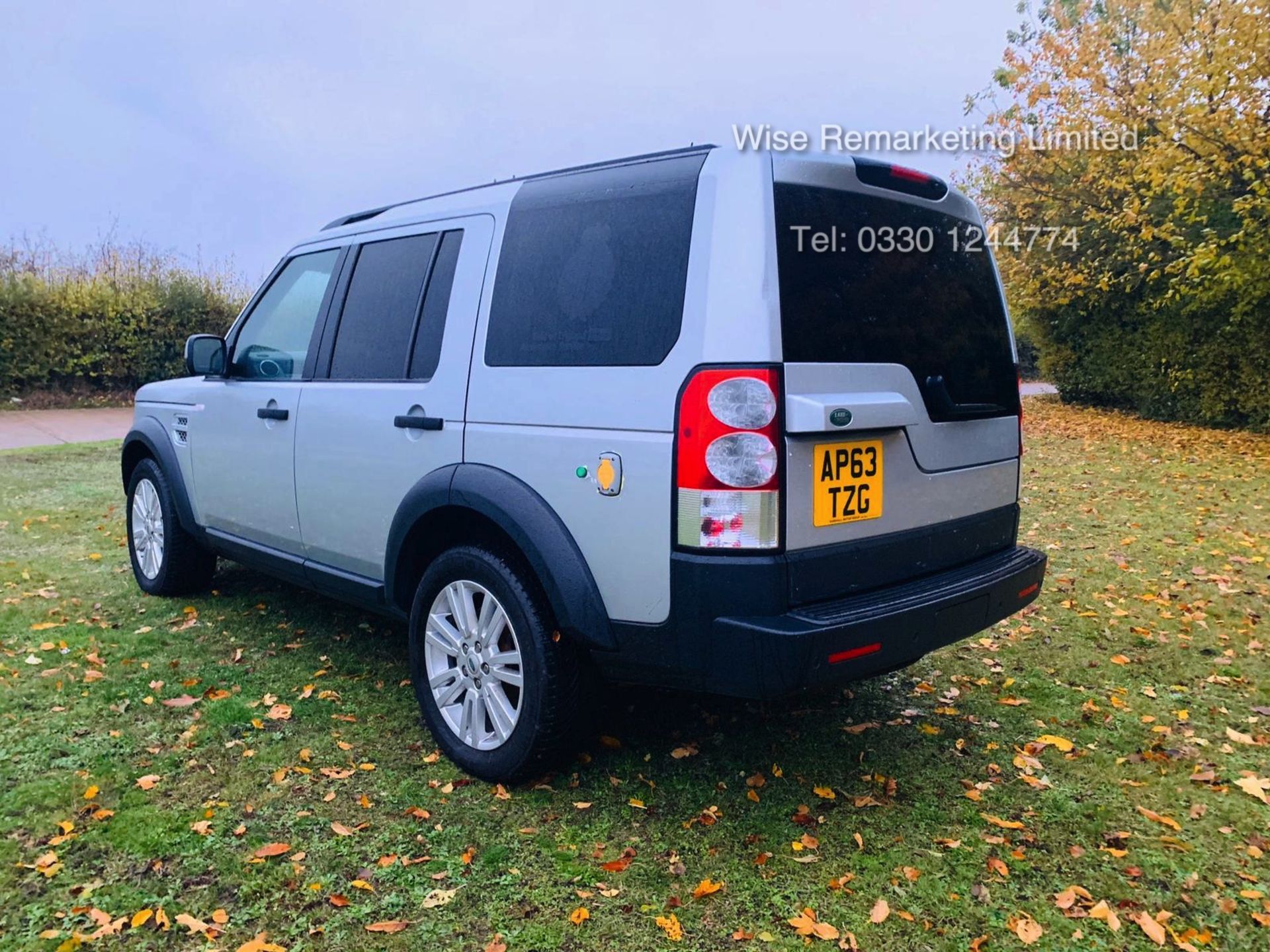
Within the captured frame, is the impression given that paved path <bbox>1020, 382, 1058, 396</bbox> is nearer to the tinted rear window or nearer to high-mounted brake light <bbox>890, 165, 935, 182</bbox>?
the tinted rear window

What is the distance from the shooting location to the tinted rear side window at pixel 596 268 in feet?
8.69

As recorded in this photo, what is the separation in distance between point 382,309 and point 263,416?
0.94 metres

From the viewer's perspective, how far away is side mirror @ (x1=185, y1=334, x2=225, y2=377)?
4.52 meters

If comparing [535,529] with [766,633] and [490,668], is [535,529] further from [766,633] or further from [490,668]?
[766,633]

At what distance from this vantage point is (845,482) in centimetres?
263

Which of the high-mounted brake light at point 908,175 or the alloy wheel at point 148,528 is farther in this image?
the alloy wheel at point 148,528

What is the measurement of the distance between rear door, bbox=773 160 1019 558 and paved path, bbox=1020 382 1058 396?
19.3 m

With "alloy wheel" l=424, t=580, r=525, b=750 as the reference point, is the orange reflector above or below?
above

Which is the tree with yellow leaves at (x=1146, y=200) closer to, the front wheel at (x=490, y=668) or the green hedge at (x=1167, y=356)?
the green hedge at (x=1167, y=356)

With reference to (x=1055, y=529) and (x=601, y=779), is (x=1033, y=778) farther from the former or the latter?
(x=1055, y=529)

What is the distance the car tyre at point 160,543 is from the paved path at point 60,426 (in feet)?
25.0

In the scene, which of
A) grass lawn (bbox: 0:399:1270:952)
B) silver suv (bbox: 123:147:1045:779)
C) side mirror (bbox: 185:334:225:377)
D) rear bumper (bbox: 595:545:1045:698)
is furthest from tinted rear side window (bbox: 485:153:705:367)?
side mirror (bbox: 185:334:225:377)

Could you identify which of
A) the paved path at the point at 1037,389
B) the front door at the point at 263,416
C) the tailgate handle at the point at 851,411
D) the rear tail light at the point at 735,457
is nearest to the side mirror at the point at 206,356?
the front door at the point at 263,416

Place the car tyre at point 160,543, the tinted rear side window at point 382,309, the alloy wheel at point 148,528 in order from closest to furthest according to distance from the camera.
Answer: the tinted rear side window at point 382,309 → the car tyre at point 160,543 → the alloy wheel at point 148,528
